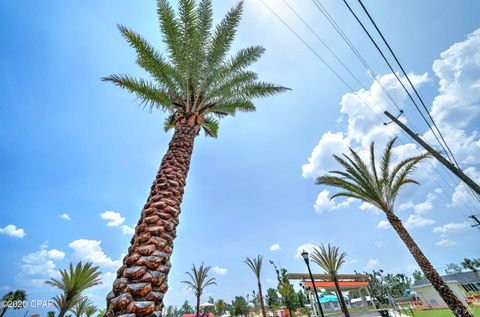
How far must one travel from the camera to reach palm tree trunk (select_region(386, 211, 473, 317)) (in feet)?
39.4

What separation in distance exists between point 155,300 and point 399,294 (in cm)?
10146

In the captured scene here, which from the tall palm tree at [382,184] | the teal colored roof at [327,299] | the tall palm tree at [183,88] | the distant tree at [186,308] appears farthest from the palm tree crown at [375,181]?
the distant tree at [186,308]

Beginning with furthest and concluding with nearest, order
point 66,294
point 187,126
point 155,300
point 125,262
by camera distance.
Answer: point 66,294, point 187,126, point 125,262, point 155,300

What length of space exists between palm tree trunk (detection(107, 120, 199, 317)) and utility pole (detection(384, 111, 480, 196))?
8.87 m

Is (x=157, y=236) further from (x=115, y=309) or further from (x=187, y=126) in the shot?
(x=187, y=126)

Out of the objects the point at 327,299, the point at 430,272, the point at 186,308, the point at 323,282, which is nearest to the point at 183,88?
the point at 430,272

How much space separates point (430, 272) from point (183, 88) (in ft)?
58.6

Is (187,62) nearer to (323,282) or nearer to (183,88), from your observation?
(183,88)

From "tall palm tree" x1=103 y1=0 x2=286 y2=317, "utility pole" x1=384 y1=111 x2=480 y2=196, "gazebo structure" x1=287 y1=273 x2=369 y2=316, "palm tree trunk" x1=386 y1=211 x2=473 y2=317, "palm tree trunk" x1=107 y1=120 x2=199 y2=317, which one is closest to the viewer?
"palm tree trunk" x1=107 y1=120 x2=199 y2=317

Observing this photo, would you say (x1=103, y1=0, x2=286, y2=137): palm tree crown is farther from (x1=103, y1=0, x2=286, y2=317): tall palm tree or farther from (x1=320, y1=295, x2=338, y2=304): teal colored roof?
(x1=320, y1=295, x2=338, y2=304): teal colored roof

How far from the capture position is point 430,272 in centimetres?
1323

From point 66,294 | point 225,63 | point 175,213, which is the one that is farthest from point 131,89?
point 66,294

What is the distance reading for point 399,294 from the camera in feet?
243

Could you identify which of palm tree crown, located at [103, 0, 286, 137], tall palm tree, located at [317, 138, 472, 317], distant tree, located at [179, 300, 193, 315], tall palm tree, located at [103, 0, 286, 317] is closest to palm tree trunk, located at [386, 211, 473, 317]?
tall palm tree, located at [317, 138, 472, 317]
